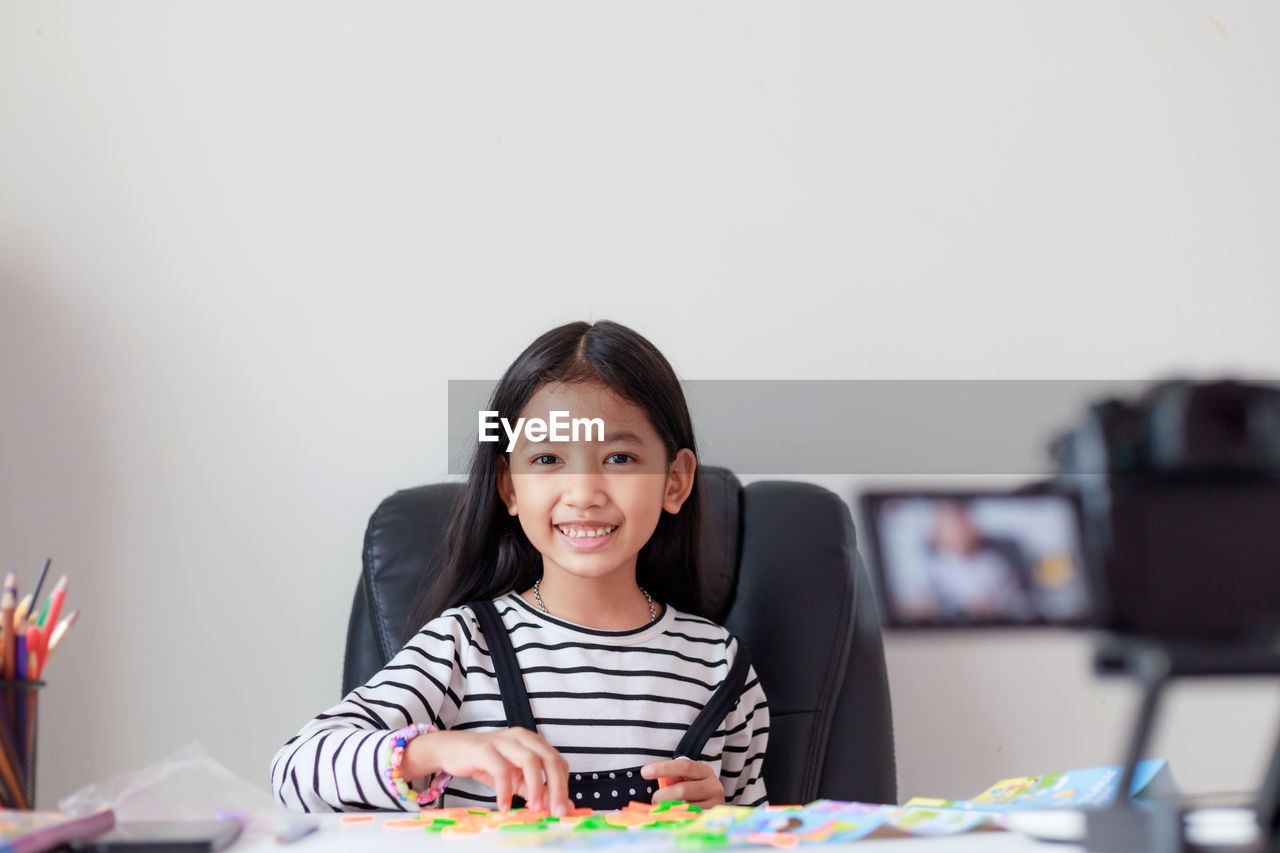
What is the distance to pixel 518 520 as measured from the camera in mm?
1316

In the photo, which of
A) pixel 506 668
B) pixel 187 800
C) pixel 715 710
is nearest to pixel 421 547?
pixel 506 668

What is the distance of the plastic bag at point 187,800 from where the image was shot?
0.71m

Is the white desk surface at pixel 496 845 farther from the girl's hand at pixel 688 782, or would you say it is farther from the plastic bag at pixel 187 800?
the girl's hand at pixel 688 782

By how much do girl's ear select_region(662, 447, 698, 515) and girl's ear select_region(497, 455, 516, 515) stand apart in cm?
18

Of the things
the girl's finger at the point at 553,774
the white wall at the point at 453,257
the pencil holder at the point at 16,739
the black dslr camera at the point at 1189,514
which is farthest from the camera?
the white wall at the point at 453,257

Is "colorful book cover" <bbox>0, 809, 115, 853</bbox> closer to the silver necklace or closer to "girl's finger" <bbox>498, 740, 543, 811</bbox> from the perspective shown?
"girl's finger" <bbox>498, 740, 543, 811</bbox>

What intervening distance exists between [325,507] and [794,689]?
0.69m

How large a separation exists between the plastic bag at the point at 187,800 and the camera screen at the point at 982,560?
0.43m

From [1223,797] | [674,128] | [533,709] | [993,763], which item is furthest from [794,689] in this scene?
[674,128]

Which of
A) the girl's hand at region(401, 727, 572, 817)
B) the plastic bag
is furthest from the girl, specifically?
the plastic bag

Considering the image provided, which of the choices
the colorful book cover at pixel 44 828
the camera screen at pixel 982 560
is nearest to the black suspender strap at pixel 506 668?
the colorful book cover at pixel 44 828

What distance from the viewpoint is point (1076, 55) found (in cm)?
166

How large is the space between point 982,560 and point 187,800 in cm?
54

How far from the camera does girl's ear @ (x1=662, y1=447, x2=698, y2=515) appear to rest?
127 cm
